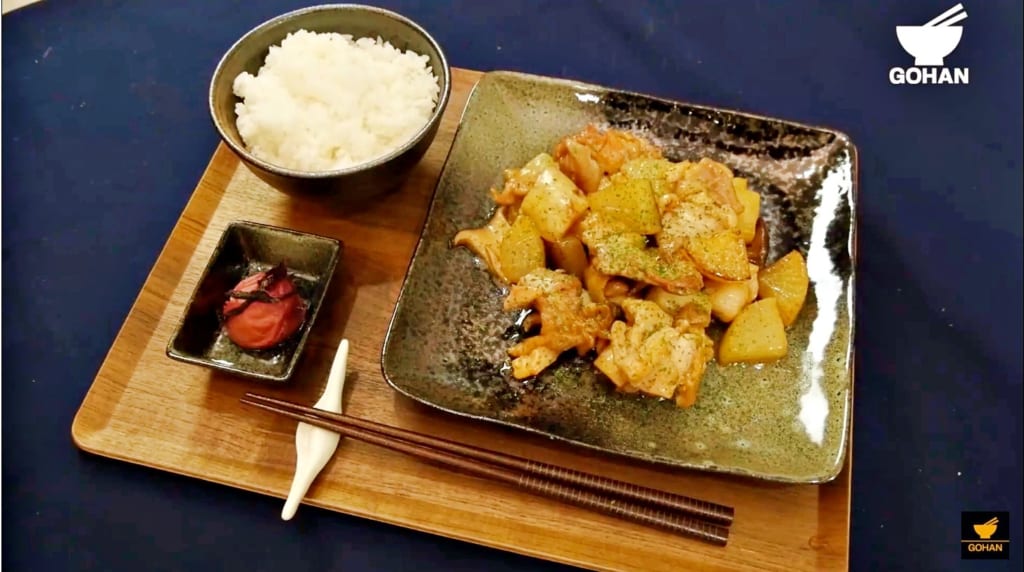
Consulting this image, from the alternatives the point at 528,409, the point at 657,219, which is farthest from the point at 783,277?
the point at 528,409

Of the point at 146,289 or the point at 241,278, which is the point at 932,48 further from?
the point at 146,289

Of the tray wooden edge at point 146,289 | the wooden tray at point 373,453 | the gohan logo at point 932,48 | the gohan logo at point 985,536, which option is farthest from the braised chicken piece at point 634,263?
the gohan logo at point 932,48

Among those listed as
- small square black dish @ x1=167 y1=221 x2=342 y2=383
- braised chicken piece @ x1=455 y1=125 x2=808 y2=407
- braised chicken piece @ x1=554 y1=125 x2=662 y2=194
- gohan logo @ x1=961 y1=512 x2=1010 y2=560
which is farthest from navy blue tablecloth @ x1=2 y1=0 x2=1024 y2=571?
braised chicken piece @ x1=554 y1=125 x2=662 y2=194

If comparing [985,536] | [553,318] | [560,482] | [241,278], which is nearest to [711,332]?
[553,318]

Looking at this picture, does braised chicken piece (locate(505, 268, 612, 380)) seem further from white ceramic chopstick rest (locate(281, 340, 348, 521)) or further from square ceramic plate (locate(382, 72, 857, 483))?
white ceramic chopstick rest (locate(281, 340, 348, 521))

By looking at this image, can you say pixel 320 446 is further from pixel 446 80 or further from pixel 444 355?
pixel 446 80

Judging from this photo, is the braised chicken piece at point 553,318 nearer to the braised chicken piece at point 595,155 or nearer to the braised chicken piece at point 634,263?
the braised chicken piece at point 634,263
